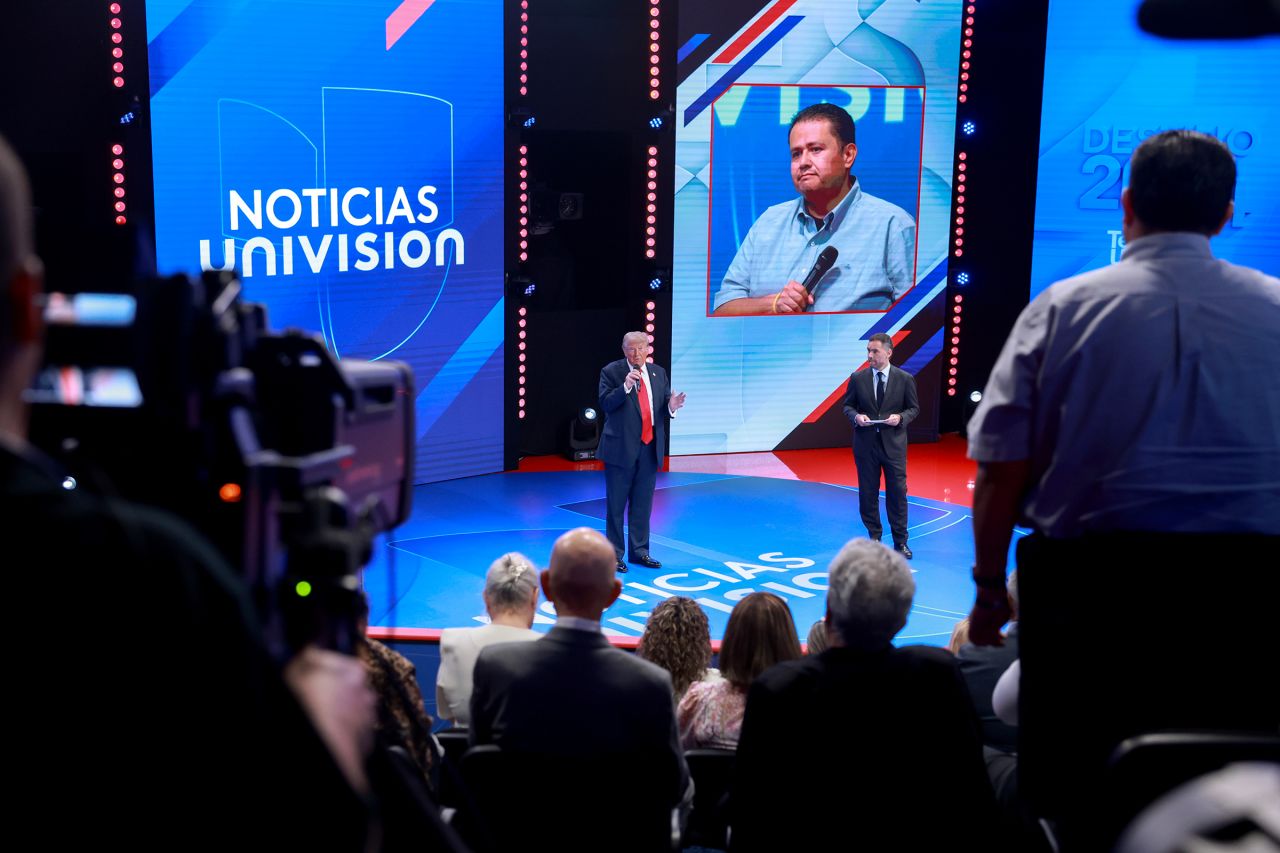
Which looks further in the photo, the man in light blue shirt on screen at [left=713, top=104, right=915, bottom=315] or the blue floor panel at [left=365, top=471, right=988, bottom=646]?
the man in light blue shirt on screen at [left=713, top=104, right=915, bottom=315]

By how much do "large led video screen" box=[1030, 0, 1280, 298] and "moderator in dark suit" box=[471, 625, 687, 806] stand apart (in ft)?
29.5

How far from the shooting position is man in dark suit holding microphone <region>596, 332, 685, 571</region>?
326 inches

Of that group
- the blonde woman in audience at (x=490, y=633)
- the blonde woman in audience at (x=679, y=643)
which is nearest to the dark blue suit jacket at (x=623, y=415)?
the blonde woman in audience at (x=490, y=633)

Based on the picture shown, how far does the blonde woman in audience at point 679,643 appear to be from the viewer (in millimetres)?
3961

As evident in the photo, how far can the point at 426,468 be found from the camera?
10.3m

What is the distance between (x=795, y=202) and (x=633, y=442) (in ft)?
12.8

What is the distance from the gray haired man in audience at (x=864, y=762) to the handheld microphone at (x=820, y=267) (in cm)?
882

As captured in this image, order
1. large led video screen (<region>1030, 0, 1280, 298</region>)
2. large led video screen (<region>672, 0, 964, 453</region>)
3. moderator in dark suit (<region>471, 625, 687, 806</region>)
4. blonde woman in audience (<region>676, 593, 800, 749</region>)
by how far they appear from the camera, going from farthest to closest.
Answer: large led video screen (<region>672, 0, 964, 453</region>) → large led video screen (<region>1030, 0, 1280, 298</region>) → blonde woman in audience (<region>676, 593, 800, 749</region>) → moderator in dark suit (<region>471, 625, 687, 806</region>)

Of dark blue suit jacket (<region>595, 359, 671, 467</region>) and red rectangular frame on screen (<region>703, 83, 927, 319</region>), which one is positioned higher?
red rectangular frame on screen (<region>703, 83, 927, 319</region>)

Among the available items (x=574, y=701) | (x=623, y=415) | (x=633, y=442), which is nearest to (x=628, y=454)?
(x=633, y=442)

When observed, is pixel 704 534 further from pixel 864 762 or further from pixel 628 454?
pixel 864 762

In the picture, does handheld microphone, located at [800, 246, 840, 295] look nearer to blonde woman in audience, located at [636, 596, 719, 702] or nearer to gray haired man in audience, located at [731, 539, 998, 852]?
blonde woman in audience, located at [636, 596, 719, 702]

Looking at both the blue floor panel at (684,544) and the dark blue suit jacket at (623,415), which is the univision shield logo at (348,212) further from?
the dark blue suit jacket at (623,415)

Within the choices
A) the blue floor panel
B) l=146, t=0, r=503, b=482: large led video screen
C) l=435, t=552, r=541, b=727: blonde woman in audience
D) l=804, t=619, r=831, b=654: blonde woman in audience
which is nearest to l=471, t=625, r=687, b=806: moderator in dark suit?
l=435, t=552, r=541, b=727: blonde woman in audience
